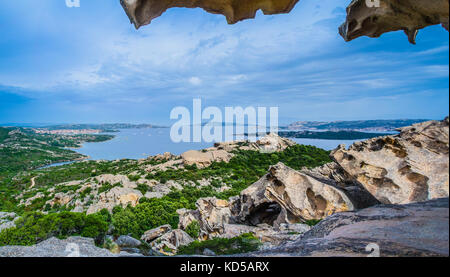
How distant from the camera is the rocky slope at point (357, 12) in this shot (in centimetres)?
359

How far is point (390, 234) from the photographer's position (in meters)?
3.71

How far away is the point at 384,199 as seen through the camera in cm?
477

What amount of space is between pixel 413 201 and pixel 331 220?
198cm

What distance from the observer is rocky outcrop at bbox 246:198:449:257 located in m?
3.02

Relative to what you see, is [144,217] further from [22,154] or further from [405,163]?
[22,154]

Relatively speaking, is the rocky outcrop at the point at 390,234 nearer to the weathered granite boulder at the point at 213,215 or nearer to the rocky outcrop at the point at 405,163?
the rocky outcrop at the point at 405,163

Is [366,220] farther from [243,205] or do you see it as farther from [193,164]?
[193,164]

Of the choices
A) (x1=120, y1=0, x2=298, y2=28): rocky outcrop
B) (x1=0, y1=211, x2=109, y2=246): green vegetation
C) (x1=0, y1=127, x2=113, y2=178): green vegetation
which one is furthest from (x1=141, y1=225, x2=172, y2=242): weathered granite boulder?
(x1=0, y1=127, x2=113, y2=178): green vegetation

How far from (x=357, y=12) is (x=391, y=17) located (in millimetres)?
544

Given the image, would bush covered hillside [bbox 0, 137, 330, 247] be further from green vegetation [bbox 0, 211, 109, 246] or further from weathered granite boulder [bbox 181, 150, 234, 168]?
weathered granite boulder [bbox 181, 150, 234, 168]

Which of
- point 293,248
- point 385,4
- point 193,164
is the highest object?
point 385,4

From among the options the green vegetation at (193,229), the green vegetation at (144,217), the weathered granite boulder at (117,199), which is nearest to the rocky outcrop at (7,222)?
the weathered granite boulder at (117,199)

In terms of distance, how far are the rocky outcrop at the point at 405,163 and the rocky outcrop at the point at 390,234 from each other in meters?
0.24
